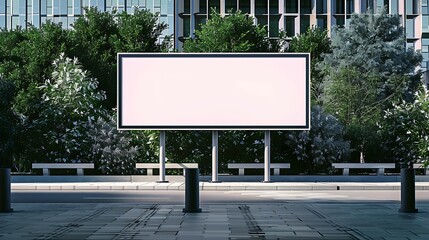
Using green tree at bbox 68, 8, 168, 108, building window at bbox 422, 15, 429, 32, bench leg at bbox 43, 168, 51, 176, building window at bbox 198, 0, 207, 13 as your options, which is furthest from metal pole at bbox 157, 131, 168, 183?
building window at bbox 422, 15, 429, 32

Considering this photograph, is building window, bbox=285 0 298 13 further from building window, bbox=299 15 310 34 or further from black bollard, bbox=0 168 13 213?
black bollard, bbox=0 168 13 213

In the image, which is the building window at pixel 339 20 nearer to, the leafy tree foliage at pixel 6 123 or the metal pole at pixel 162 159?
the leafy tree foliage at pixel 6 123

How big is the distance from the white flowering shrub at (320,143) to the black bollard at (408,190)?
664 inches

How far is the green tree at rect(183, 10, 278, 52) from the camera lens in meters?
43.7

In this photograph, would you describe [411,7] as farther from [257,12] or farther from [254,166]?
[254,166]

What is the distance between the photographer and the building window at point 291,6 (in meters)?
82.5

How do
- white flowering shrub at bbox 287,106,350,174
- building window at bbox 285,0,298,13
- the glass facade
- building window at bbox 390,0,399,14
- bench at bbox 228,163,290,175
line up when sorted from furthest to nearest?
1. the glass facade
2. building window at bbox 285,0,298,13
3. building window at bbox 390,0,399,14
4. white flowering shrub at bbox 287,106,350,174
5. bench at bbox 228,163,290,175

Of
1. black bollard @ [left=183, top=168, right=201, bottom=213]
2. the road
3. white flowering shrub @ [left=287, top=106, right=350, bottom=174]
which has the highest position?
white flowering shrub @ [left=287, top=106, right=350, bottom=174]

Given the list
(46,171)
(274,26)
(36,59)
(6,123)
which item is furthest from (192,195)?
(274,26)

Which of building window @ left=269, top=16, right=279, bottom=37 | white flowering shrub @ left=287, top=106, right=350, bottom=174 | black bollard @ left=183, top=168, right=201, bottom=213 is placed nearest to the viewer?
black bollard @ left=183, top=168, right=201, bottom=213

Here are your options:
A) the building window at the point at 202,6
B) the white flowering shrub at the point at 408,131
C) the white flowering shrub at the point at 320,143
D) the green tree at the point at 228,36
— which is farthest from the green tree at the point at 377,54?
the building window at the point at 202,6

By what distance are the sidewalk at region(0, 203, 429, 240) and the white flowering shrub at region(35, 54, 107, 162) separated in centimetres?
1635

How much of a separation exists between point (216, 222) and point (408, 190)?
4245 mm

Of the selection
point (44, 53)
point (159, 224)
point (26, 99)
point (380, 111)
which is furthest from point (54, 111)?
point (159, 224)
